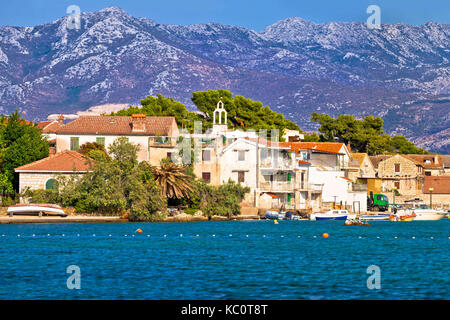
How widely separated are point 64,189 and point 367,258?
40.0 meters

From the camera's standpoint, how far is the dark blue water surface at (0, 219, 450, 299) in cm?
3975

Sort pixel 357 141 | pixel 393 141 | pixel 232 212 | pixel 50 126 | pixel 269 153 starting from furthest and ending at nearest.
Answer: pixel 393 141 → pixel 357 141 → pixel 50 126 → pixel 269 153 → pixel 232 212

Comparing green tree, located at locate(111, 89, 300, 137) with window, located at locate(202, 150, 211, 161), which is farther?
green tree, located at locate(111, 89, 300, 137)

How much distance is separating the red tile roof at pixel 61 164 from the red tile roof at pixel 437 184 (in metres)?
66.2

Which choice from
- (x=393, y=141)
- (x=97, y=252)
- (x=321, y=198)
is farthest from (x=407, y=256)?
(x=393, y=141)

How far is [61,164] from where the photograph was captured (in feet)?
298

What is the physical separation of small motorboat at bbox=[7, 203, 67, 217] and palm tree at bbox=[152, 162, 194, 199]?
408 inches

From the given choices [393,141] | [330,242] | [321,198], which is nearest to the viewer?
[330,242]

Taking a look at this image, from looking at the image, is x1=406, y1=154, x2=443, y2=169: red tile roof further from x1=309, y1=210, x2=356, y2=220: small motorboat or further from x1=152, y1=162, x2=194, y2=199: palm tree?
x1=152, y1=162, x2=194, y2=199: palm tree

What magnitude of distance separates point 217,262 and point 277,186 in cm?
5382

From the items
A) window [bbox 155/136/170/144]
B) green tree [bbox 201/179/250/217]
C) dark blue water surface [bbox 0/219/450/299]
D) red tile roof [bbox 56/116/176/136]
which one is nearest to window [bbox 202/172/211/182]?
green tree [bbox 201/179/250/217]

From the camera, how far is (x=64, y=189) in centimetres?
8650

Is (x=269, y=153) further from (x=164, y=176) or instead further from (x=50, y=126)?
(x=50, y=126)
